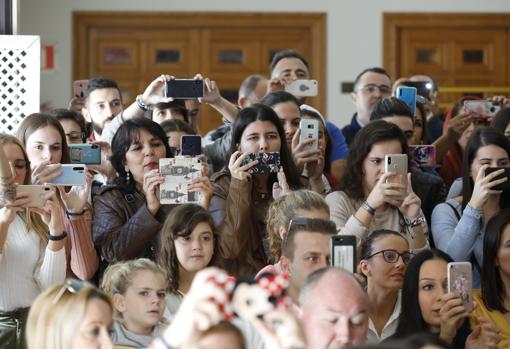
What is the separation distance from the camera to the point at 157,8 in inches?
392

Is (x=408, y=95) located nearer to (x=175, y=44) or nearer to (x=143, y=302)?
(x=143, y=302)

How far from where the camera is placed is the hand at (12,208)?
4.38 metres

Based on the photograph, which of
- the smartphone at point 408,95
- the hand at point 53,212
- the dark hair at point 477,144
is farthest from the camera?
the smartphone at point 408,95

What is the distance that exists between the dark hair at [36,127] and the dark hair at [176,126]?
0.72m

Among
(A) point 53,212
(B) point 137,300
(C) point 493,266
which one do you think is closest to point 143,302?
(B) point 137,300

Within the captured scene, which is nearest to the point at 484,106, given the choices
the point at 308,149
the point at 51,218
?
the point at 308,149

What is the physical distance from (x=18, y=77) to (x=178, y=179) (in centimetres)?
96

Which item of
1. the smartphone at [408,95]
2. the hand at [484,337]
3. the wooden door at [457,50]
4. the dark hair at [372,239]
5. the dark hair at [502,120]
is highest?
the wooden door at [457,50]

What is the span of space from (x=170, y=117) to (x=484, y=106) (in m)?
1.58

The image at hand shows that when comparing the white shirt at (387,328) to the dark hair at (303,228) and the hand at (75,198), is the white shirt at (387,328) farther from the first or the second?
the hand at (75,198)

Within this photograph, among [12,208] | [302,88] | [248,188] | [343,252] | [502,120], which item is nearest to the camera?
[343,252]

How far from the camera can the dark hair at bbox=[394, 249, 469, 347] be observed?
428 cm

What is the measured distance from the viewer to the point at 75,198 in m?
4.78

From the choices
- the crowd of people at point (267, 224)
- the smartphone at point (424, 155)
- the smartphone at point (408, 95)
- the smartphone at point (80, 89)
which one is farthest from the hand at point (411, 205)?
the smartphone at point (80, 89)
